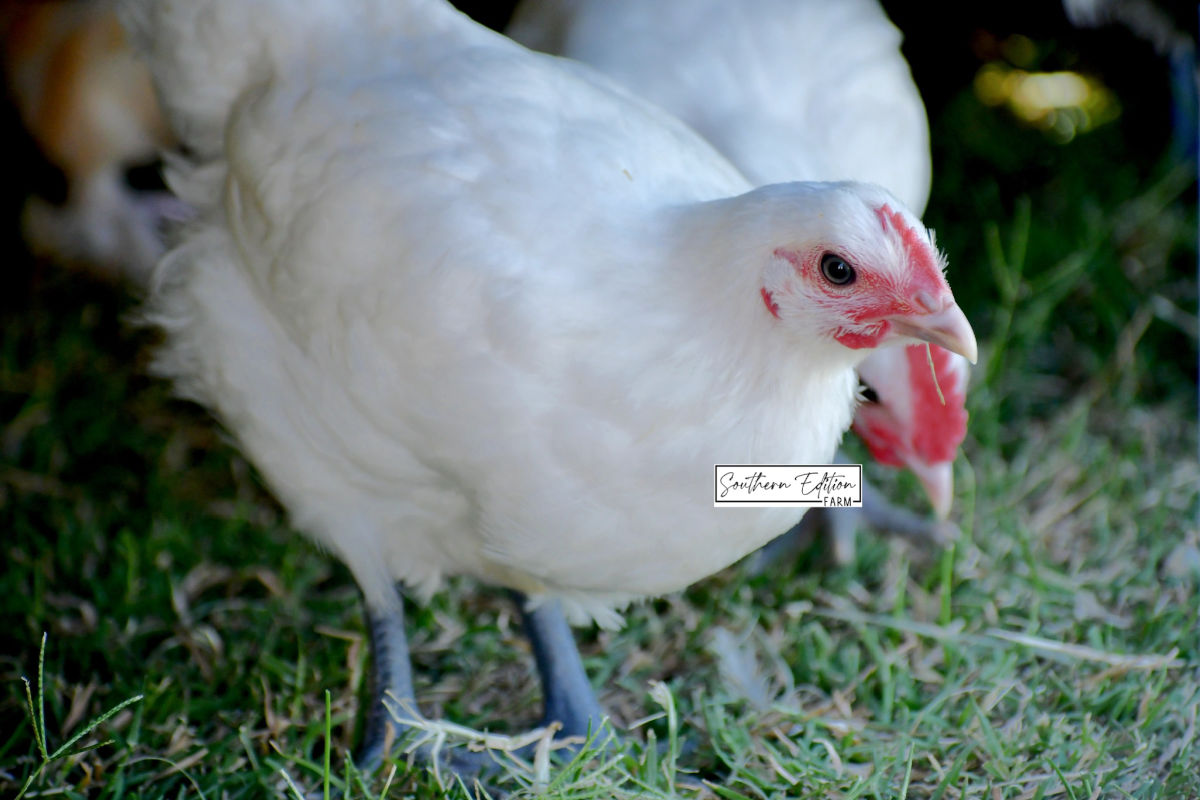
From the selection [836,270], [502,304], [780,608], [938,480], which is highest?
[836,270]

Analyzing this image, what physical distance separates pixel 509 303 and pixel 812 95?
0.86 metres

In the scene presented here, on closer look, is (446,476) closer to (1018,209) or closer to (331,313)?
(331,313)

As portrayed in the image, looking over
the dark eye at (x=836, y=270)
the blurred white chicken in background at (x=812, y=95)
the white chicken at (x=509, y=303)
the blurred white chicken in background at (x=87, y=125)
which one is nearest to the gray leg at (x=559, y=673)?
the white chicken at (x=509, y=303)

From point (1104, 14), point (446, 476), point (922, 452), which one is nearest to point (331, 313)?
point (446, 476)

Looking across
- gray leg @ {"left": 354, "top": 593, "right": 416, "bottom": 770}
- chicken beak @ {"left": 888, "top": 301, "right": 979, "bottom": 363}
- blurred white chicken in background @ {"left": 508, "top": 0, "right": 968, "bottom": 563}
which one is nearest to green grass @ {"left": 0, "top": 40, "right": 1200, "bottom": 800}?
gray leg @ {"left": 354, "top": 593, "right": 416, "bottom": 770}

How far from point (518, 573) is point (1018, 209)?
1650 mm

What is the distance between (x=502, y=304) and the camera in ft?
4.45

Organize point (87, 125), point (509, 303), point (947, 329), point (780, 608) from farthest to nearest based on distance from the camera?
point (87, 125)
point (780, 608)
point (509, 303)
point (947, 329)

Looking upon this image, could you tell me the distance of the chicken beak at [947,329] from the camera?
1235 millimetres

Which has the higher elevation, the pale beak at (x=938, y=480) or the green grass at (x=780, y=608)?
the pale beak at (x=938, y=480)

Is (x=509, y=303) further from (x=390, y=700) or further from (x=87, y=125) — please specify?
(x=87, y=125)

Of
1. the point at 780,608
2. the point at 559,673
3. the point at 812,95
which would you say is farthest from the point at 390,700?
the point at 812,95

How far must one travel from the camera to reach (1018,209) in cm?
264

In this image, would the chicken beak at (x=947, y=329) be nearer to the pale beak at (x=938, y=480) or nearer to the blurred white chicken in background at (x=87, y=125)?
the pale beak at (x=938, y=480)
